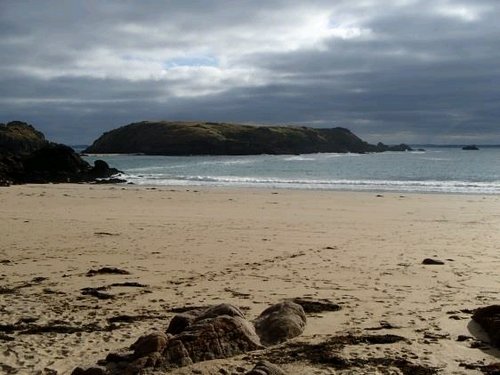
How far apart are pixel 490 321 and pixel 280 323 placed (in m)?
2.33

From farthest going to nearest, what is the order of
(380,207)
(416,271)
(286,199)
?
(286,199) → (380,207) → (416,271)

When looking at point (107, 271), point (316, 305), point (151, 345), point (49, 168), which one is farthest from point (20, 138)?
point (151, 345)

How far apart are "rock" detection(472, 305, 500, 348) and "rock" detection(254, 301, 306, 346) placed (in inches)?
79.4

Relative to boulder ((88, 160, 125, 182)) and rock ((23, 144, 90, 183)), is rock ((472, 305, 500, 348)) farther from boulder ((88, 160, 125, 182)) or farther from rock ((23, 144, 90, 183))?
boulder ((88, 160, 125, 182))

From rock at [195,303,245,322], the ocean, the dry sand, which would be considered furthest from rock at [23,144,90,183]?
rock at [195,303,245,322]

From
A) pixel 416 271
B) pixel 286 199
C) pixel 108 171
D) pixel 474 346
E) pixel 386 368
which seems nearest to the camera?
pixel 386 368

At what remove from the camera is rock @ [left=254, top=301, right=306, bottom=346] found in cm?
584

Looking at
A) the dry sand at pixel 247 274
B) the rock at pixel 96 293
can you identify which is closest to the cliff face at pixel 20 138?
the dry sand at pixel 247 274

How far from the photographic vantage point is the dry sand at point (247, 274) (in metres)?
5.75

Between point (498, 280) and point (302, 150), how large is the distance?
5838 inches

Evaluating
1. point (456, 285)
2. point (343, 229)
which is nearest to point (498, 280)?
point (456, 285)

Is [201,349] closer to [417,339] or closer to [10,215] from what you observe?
[417,339]

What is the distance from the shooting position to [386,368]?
200 inches

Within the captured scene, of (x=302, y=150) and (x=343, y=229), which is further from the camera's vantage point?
(x=302, y=150)
